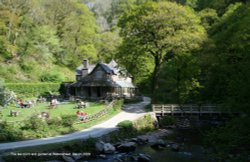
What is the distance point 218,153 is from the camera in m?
13.6

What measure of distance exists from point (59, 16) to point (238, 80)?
7209cm

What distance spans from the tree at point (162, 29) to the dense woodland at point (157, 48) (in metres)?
0.13

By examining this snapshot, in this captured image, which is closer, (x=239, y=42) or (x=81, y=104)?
(x=239, y=42)

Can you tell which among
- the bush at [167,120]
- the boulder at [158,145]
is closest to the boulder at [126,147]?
the boulder at [158,145]

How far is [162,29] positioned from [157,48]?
288cm

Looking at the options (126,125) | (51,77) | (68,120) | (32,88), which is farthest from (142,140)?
(51,77)

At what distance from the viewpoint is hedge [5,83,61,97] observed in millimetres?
54969

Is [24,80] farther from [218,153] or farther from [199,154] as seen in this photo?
[218,153]

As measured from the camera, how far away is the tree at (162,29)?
41.2m

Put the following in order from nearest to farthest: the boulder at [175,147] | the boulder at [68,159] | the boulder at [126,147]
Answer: the boulder at [68,159], the boulder at [126,147], the boulder at [175,147]

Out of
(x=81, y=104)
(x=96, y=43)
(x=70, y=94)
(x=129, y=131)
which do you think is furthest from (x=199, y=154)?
(x=96, y=43)

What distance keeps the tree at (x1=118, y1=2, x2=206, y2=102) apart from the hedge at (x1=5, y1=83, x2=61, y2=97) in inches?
894

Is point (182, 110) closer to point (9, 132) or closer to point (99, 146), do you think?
point (99, 146)

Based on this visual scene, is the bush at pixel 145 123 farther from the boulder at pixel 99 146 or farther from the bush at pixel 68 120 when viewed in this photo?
the boulder at pixel 99 146
